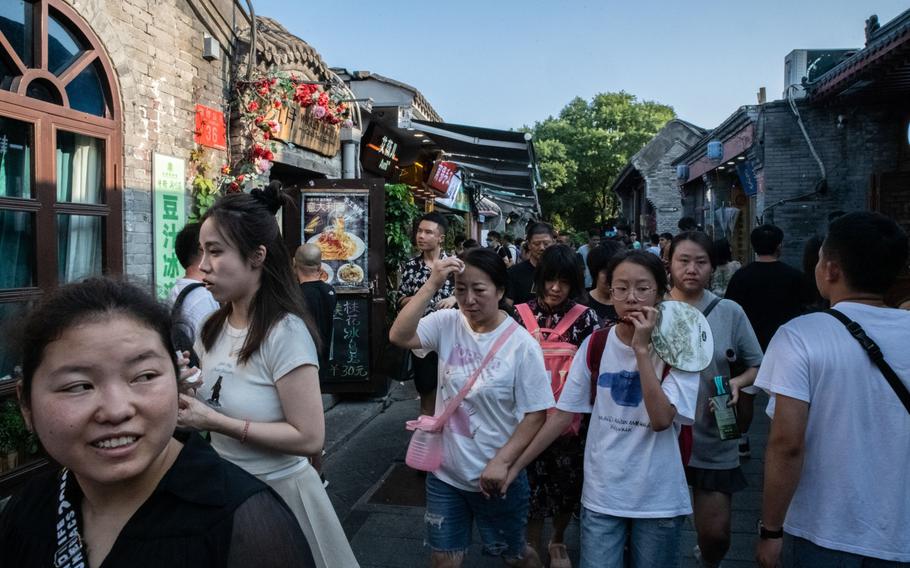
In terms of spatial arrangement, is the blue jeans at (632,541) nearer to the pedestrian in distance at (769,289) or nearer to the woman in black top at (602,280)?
the woman in black top at (602,280)

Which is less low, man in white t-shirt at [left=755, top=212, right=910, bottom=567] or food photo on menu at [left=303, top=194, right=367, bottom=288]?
food photo on menu at [left=303, top=194, right=367, bottom=288]

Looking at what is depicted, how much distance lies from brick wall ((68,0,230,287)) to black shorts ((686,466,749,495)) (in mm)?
3780

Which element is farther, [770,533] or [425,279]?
[425,279]

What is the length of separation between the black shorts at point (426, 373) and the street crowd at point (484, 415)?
57.8 inches

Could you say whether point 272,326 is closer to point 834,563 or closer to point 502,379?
point 502,379

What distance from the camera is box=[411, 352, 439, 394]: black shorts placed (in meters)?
5.37

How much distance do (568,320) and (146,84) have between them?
3.80 metres

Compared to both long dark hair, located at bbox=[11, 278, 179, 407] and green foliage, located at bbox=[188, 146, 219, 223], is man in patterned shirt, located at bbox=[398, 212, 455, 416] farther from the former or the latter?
long dark hair, located at bbox=[11, 278, 179, 407]

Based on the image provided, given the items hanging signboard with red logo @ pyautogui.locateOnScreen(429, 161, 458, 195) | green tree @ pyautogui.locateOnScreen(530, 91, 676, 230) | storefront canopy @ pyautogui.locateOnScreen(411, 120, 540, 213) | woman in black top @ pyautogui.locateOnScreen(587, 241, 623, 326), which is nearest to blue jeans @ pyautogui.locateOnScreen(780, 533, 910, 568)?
woman in black top @ pyautogui.locateOnScreen(587, 241, 623, 326)

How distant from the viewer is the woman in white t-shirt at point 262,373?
212 cm

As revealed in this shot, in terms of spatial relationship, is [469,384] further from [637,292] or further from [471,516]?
[637,292]

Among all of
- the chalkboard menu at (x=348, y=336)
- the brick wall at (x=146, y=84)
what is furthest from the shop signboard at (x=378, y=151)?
the brick wall at (x=146, y=84)

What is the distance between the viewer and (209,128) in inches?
238

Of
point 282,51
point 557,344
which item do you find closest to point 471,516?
point 557,344
